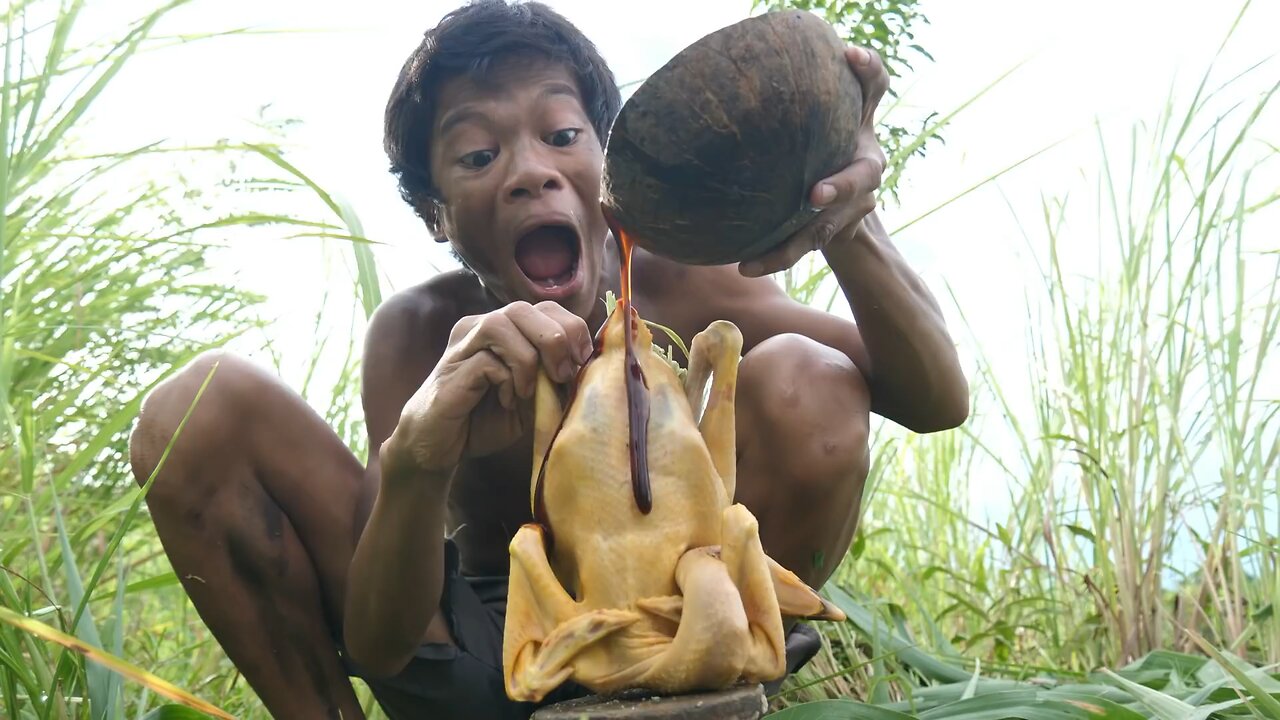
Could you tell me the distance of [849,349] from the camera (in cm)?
223

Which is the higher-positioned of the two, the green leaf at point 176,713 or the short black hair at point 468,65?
the short black hair at point 468,65

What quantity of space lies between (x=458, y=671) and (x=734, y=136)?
1124mm

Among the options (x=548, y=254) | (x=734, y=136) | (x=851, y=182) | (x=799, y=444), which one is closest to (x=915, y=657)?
(x=799, y=444)

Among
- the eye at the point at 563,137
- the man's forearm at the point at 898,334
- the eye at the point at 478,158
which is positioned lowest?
the man's forearm at the point at 898,334

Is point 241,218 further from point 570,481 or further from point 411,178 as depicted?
point 570,481

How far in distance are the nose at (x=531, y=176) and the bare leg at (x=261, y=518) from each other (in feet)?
1.82

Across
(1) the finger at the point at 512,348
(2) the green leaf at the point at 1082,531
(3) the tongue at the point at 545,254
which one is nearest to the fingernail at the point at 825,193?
(1) the finger at the point at 512,348

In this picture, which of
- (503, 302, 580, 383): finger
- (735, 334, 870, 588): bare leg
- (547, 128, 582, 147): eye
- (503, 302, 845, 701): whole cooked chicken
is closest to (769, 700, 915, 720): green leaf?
(503, 302, 845, 701): whole cooked chicken

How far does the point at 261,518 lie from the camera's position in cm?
209

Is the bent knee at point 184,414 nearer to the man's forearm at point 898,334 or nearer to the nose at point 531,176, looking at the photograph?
the nose at point 531,176

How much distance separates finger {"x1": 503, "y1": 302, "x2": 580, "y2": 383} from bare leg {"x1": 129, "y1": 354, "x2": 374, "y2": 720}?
2.53 feet

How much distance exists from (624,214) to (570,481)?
0.34m

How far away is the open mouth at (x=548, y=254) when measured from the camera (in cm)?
203

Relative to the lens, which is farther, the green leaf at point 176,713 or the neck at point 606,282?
the neck at point 606,282
